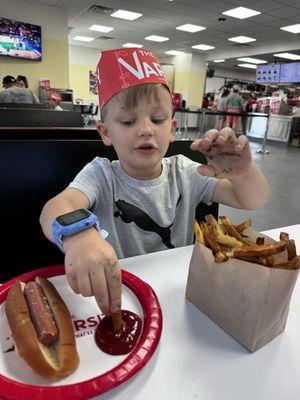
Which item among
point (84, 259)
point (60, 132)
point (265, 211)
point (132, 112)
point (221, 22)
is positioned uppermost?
point (221, 22)

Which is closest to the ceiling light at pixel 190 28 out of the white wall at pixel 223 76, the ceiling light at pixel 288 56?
the ceiling light at pixel 288 56

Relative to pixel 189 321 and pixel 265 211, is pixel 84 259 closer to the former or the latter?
pixel 189 321

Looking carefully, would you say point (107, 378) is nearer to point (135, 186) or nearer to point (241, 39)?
point (135, 186)

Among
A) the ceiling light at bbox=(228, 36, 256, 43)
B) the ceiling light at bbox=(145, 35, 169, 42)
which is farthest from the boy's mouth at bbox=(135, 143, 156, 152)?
the ceiling light at bbox=(145, 35, 169, 42)

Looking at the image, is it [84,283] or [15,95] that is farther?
[15,95]

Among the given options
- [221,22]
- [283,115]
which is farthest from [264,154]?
[221,22]

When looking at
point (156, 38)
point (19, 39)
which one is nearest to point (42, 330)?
point (19, 39)

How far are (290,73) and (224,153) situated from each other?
11687mm

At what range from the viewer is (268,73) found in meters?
11.2

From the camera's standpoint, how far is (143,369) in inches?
18.4

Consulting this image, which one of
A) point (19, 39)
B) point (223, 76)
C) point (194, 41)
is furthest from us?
point (223, 76)

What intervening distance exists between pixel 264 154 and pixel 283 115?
2.72 m

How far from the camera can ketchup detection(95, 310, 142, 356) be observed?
1.53 ft

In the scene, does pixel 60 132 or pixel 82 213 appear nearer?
pixel 82 213
